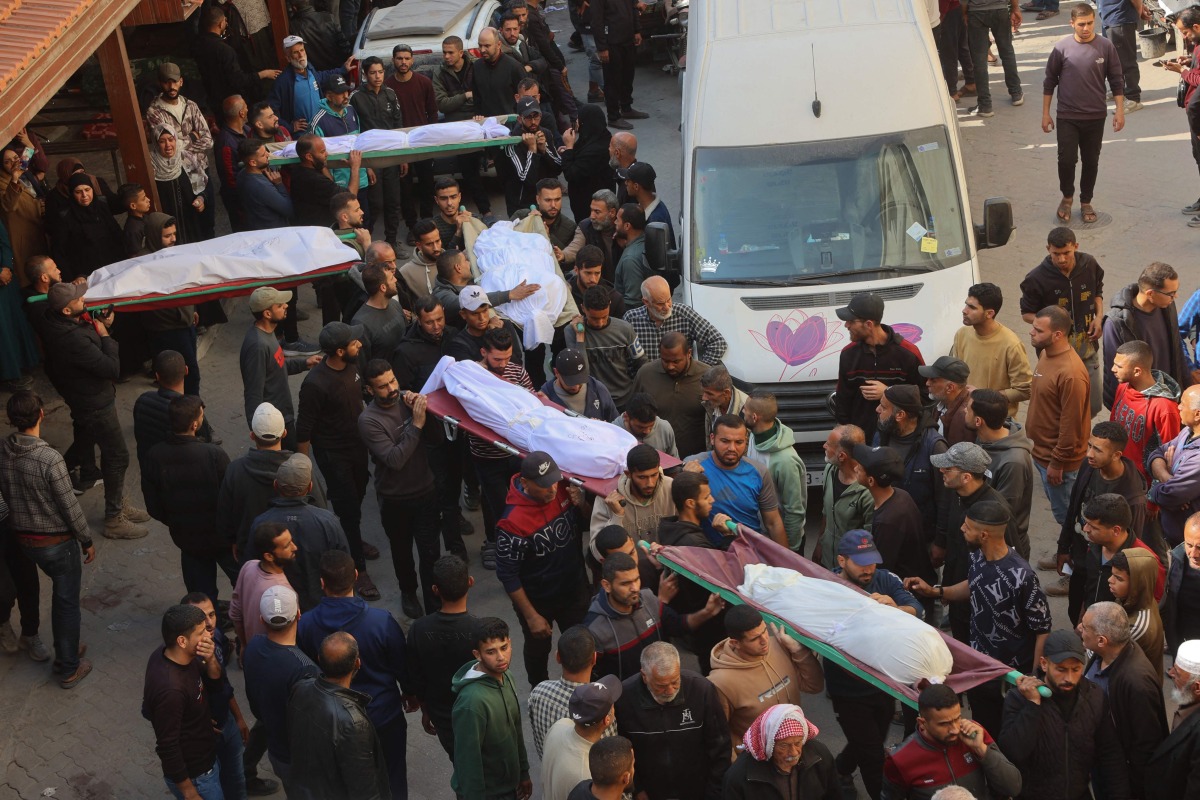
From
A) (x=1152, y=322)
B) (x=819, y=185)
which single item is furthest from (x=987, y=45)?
(x=1152, y=322)

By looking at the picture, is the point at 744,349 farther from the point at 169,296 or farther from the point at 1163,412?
the point at 169,296

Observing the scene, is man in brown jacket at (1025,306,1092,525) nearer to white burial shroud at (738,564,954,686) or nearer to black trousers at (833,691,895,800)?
black trousers at (833,691,895,800)

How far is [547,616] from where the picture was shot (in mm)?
7973

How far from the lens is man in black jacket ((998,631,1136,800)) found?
6.12 m

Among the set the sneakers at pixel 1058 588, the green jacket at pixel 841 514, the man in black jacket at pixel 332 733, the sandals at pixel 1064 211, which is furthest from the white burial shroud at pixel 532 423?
the sandals at pixel 1064 211

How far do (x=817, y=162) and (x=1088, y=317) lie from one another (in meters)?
2.34

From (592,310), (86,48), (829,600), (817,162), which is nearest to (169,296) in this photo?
(86,48)

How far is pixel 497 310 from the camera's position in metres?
10.4

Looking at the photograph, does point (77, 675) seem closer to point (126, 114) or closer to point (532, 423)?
point (532, 423)

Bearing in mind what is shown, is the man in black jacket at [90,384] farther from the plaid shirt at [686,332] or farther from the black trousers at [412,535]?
the plaid shirt at [686,332]

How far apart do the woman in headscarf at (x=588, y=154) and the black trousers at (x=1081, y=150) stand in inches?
180

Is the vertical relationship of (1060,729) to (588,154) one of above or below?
below

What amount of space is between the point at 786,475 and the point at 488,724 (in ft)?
8.67

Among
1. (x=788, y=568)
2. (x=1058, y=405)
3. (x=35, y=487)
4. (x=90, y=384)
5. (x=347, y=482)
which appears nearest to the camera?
(x=788, y=568)
